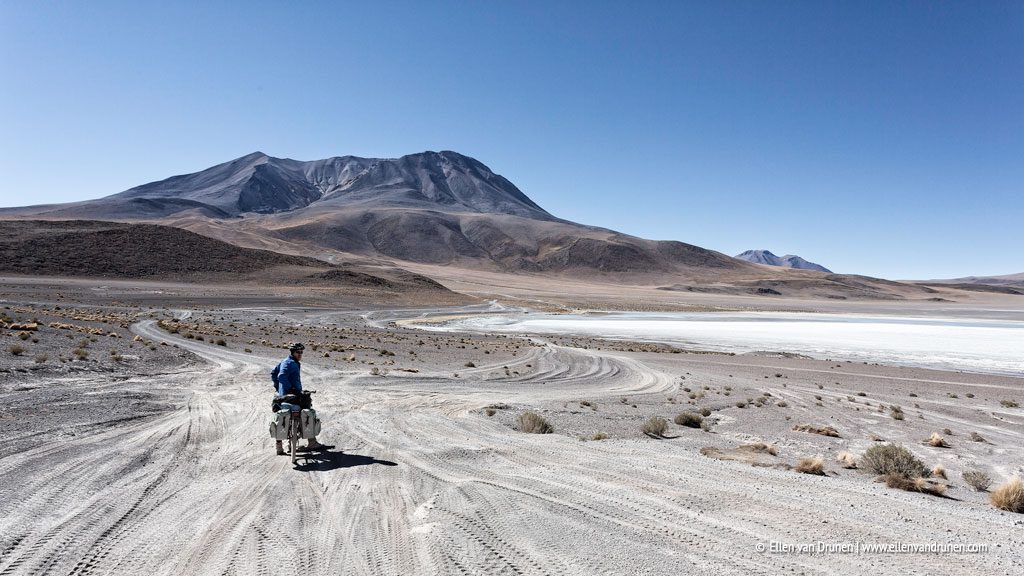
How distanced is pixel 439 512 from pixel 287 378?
3.67 metres

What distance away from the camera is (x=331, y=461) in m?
8.13

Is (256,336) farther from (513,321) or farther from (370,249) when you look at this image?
(370,249)

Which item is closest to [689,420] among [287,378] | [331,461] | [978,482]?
[978,482]

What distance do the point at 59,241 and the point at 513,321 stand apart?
87327 millimetres

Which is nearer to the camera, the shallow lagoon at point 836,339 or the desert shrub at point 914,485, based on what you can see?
the desert shrub at point 914,485

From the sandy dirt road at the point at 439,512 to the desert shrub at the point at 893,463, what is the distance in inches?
43.9

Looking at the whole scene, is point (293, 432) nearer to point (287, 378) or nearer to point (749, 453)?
point (287, 378)

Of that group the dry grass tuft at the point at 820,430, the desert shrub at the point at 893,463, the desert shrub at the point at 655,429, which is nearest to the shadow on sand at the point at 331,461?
the desert shrub at the point at 655,429

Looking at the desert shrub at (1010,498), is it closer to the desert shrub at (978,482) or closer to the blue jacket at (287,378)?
the desert shrub at (978,482)

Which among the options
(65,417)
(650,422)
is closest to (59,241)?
(65,417)

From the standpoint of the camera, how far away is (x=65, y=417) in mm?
10344

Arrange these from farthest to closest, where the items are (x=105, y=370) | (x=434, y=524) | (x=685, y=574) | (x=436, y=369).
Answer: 1. (x=436, y=369)
2. (x=105, y=370)
3. (x=434, y=524)
4. (x=685, y=574)

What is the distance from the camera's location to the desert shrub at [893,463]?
26.0ft

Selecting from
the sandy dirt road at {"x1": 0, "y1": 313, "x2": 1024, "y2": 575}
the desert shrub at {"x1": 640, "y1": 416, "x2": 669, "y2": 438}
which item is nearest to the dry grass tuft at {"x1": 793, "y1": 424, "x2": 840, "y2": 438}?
the desert shrub at {"x1": 640, "y1": 416, "x2": 669, "y2": 438}
